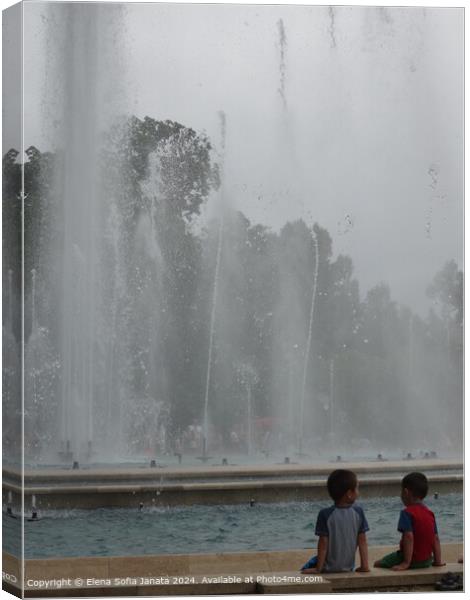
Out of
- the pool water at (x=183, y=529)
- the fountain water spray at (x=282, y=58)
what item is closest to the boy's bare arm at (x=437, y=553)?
the pool water at (x=183, y=529)

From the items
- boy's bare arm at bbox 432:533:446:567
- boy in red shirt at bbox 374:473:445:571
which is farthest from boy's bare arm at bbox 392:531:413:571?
boy's bare arm at bbox 432:533:446:567

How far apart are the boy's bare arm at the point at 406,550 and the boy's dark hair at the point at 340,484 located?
66cm

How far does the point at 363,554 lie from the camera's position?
1641 centimetres

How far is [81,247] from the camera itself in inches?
638

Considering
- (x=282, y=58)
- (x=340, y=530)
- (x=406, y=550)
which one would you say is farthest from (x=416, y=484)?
(x=282, y=58)

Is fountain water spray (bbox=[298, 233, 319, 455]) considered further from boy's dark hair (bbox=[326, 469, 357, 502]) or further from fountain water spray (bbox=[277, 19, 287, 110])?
fountain water spray (bbox=[277, 19, 287, 110])

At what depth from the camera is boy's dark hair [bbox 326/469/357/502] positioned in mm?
16562

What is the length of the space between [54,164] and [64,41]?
1.12m

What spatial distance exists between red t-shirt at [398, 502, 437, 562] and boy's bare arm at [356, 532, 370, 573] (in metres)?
0.39

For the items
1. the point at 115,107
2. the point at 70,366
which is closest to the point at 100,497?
the point at 70,366

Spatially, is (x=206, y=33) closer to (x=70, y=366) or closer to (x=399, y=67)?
(x=399, y=67)

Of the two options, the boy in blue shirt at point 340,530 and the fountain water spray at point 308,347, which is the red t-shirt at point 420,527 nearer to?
the boy in blue shirt at point 340,530

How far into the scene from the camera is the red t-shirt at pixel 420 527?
16609 millimetres

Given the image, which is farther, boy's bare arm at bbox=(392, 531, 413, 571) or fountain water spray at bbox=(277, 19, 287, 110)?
fountain water spray at bbox=(277, 19, 287, 110)
